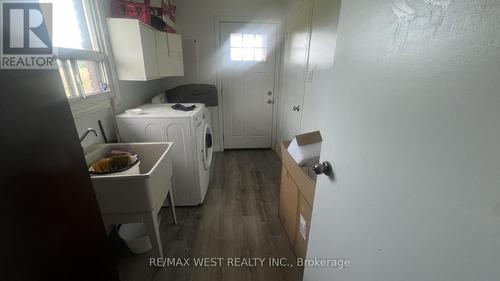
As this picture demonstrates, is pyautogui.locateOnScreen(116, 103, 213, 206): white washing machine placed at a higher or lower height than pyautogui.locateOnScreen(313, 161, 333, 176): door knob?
lower

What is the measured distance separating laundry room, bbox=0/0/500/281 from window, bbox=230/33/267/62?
1.18m

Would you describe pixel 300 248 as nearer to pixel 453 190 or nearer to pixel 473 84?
pixel 453 190

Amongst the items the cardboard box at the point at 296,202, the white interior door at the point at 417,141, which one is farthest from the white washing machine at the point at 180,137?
the white interior door at the point at 417,141

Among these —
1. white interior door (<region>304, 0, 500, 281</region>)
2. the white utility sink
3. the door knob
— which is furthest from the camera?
the white utility sink

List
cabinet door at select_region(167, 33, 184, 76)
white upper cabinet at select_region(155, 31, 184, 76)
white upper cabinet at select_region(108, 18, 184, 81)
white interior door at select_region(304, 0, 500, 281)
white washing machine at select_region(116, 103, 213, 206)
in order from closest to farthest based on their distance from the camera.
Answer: white interior door at select_region(304, 0, 500, 281)
white upper cabinet at select_region(108, 18, 184, 81)
white washing machine at select_region(116, 103, 213, 206)
white upper cabinet at select_region(155, 31, 184, 76)
cabinet door at select_region(167, 33, 184, 76)

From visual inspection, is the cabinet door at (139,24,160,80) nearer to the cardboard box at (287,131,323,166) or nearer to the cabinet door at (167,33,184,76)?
the cabinet door at (167,33,184,76)

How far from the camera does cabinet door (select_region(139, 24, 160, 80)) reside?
1767 millimetres

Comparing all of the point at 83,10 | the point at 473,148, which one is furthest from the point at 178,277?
the point at 83,10

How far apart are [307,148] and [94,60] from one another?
1709mm

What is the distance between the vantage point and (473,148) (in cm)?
38

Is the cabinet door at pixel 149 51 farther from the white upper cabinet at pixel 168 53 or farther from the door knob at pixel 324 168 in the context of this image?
the door knob at pixel 324 168

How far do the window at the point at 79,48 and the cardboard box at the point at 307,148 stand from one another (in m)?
1.53

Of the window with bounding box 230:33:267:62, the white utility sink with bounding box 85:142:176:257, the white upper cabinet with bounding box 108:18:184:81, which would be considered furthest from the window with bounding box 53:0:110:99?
the window with bounding box 230:33:267:62

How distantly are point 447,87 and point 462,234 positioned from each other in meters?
0.29
